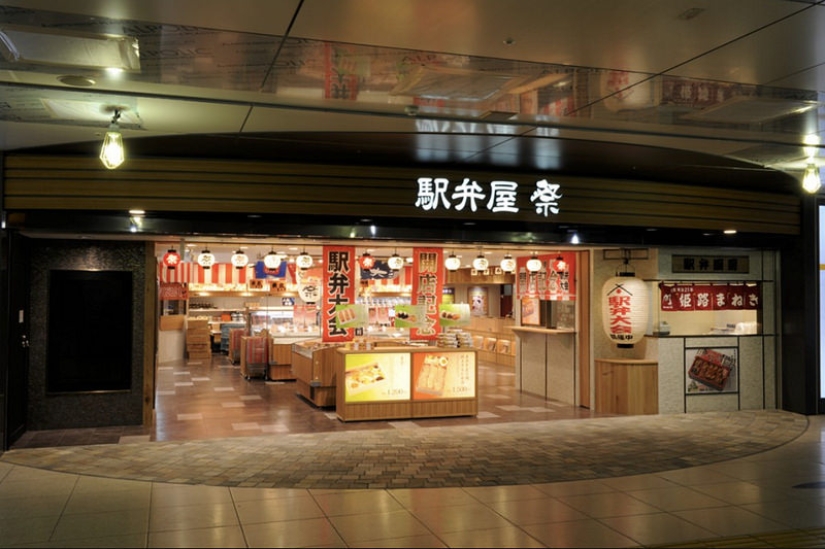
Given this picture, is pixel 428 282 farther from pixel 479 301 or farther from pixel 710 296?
pixel 479 301

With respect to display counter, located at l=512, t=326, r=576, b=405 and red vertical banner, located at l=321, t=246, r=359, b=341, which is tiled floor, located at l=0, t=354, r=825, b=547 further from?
display counter, located at l=512, t=326, r=576, b=405

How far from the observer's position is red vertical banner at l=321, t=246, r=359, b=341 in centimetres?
1194

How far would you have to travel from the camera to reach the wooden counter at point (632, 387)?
475 inches

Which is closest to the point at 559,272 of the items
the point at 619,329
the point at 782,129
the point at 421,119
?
the point at 619,329

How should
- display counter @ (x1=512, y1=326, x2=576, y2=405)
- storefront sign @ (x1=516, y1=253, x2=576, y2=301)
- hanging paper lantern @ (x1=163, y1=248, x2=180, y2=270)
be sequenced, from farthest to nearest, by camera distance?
1. hanging paper lantern @ (x1=163, y1=248, x2=180, y2=270)
2. display counter @ (x1=512, y1=326, x2=576, y2=405)
3. storefront sign @ (x1=516, y1=253, x2=576, y2=301)

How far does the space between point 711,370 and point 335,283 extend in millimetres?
7035

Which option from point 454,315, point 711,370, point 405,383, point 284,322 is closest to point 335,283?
point 405,383

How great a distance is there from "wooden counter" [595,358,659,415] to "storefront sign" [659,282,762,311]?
1.18 meters

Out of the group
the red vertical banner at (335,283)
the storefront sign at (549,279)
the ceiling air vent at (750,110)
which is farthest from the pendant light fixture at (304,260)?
the ceiling air vent at (750,110)

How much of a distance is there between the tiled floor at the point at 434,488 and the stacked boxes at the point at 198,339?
10.4 metres

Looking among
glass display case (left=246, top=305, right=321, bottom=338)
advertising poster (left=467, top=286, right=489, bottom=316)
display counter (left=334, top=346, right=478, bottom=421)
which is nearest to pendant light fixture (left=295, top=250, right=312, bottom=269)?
glass display case (left=246, top=305, right=321, bottom=338)

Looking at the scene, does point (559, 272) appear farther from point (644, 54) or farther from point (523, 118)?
point (644, 54)

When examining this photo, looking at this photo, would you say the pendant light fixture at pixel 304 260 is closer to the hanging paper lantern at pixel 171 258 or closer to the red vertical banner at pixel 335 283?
the hanging paper lantern at pixel 171 258

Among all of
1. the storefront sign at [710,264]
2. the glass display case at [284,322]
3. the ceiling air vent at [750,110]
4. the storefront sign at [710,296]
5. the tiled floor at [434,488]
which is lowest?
the tiled floor at [434,488]
